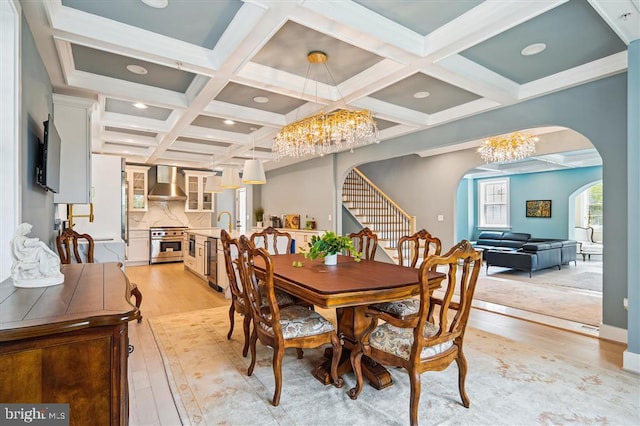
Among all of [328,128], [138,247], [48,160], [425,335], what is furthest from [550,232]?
[48,160]

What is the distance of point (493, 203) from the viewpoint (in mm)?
11250

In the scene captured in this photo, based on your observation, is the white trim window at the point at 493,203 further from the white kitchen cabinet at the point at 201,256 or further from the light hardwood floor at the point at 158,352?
the white kitchen cabinet at the point at 201,256

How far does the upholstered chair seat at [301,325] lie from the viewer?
222 centimetres

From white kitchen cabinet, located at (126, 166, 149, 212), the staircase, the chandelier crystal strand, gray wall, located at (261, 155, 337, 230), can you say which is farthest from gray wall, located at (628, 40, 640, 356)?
white kitchen cabinet, located at (126, 166, 149, 212)

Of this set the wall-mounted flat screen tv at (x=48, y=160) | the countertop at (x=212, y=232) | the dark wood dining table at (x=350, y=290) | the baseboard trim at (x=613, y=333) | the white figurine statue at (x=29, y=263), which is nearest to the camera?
the white figurine statue at (x=29, y=263)

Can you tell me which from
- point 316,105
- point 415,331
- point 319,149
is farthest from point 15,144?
point 319,149

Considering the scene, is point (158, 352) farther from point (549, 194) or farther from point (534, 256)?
point (549, 194)

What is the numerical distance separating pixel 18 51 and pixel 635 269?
15.0 ft

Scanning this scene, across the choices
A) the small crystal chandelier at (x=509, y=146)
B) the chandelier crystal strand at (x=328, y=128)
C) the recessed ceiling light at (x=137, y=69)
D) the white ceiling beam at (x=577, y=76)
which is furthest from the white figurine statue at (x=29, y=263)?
the small crystal chandelier at (x=509, y=146)

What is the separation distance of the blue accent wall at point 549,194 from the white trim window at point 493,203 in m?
0.19

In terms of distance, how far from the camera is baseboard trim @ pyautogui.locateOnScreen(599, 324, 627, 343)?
128 inches

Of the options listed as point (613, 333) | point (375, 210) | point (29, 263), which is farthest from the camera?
point (375, 210)

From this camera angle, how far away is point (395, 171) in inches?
347

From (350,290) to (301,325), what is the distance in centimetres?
47
